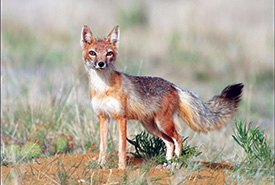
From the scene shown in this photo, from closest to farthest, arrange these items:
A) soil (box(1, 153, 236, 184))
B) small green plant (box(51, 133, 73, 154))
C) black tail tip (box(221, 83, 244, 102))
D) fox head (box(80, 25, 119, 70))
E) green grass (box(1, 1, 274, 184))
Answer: soil (box(1, 153, 236, 184)) → fox head (box(80, 25, 119, 70)) → black tail tip (box(221, 83, 244, 102)) → small green plant (box(51, 133, 73, 154)) → green grass (box(1, 1, 274, 184))

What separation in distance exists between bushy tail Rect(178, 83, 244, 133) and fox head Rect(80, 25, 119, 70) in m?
1.16

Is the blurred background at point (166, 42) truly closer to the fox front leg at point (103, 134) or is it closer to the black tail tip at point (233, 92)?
the fox front leg at point (103, 134)

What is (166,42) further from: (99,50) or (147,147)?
(99,50)

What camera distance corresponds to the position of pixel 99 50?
5367 millimetres

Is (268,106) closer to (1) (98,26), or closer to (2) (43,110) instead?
(2) (43,110)

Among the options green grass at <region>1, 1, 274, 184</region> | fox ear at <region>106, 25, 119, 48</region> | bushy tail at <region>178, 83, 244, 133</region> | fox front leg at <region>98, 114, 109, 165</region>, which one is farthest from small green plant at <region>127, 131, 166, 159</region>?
fox ear at <region>106, 25, 119, 48</region>

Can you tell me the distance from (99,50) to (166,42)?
12795 millimetres

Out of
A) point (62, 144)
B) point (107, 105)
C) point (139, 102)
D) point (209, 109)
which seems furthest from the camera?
point (62, 144)

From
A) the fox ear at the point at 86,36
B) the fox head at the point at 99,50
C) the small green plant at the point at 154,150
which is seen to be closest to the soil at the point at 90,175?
the small green plant at the point at 154,150

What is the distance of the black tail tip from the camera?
19.2ft

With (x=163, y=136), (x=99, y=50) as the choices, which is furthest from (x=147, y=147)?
(x=99, y=50)

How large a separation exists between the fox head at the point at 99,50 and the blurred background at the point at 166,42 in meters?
4.29

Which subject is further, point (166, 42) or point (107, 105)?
point (166, 42)

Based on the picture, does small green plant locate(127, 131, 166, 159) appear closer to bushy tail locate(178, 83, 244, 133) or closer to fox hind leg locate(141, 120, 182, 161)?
fox hind leg locate(141, 120, 182, 161)
